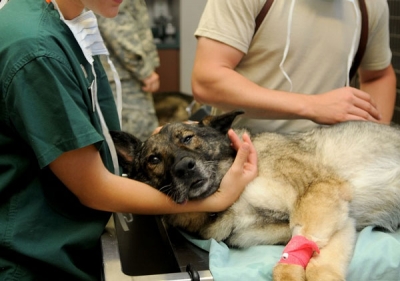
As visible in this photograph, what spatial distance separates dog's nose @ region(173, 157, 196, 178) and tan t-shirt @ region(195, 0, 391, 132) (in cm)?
45

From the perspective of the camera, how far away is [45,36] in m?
1.01

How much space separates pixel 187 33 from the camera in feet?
14.7

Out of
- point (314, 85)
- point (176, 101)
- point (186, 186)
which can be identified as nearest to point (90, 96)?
point (186, 186)

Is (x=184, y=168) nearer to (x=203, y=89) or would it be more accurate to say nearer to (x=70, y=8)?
(x=203, y=89)

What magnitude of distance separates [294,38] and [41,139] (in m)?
0.97

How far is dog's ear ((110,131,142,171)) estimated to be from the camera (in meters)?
1.46

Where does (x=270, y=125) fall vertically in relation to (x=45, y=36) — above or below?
below

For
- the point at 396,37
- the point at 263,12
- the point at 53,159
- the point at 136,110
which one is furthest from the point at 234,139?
the point at 136,110

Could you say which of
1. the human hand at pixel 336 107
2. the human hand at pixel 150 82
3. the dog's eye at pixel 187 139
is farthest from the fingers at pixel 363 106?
the human hand at pixel 150 82

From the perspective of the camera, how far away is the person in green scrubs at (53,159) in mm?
975

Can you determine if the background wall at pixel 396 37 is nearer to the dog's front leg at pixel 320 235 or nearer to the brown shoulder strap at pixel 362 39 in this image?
the brown shoulder strap at pixel 362 39

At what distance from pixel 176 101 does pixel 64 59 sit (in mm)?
3143

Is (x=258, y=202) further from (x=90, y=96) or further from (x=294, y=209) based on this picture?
(x=90, y=96)

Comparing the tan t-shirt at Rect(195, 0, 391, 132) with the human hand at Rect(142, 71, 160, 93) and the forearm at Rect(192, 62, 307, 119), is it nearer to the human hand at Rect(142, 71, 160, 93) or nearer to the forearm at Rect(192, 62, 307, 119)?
the forearm at Rect(192, 62, 307, 119)
